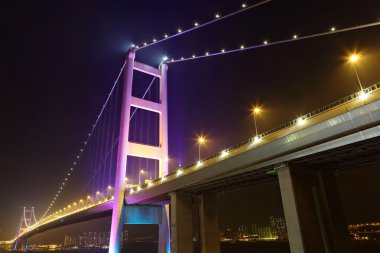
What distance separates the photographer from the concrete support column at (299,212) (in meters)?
17.0

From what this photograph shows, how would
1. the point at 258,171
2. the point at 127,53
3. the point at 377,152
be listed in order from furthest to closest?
1. the point at 127,53
2. the point at 258,171
3. the point at 377,152

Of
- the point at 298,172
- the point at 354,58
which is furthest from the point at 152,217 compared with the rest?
the point at 354,58

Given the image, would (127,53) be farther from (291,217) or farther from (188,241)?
(291,217)

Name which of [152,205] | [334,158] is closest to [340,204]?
[334,158]

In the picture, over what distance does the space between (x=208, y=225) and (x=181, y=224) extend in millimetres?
3803

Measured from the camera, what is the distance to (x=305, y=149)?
1680 cm

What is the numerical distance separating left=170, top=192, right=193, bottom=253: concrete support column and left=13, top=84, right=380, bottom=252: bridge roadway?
1859 mm

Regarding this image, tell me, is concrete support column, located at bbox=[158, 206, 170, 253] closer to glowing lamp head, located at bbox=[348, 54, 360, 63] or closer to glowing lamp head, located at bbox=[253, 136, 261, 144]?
glowing lamp head, located at bbox=[253, 136, 261, 144]

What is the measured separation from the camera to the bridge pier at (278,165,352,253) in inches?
675

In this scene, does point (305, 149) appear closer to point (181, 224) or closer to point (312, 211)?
point (312, 211)

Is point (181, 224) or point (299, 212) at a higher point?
point (181, 224)

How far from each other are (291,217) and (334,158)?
4593mm

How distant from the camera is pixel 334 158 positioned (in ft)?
62.5

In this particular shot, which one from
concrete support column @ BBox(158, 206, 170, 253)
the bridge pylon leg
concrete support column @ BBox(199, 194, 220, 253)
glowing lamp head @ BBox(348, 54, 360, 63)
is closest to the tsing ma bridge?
concrete support column @ BBox(199, 194, 220, 253)
